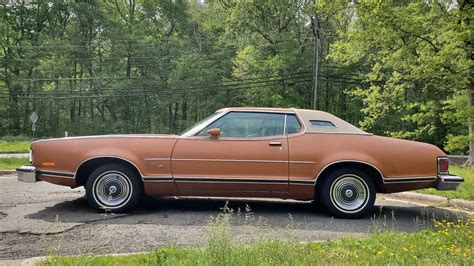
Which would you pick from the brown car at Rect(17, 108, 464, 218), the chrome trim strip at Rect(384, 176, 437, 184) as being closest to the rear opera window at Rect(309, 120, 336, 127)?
the brown car at Rect(17, 108, 464, 218)

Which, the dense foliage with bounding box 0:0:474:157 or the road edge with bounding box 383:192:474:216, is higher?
the dense foliage with bounding box 0:0:474:157

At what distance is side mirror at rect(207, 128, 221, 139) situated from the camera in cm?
588

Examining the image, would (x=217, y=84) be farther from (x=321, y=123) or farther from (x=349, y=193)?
(x=349, y=193)

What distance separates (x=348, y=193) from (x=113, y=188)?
130 inches

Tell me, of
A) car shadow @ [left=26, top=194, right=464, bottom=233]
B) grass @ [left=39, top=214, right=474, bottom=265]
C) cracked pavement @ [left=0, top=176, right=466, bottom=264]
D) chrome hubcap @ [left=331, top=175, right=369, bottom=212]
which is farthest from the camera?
chrome hubcap @ [left=331, top=175, right=369, bottom=212]

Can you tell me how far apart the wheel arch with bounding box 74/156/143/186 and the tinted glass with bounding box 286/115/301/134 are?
219cm

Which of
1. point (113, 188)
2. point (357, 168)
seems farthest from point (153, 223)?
point (357, 168)

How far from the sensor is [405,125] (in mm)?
34844

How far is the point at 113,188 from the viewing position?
593cm

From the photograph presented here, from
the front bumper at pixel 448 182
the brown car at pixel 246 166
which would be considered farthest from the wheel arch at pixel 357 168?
the front bumper at pixel 448 182

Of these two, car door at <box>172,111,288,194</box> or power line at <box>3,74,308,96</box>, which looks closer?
car door at <box>172,111,288,194</box>

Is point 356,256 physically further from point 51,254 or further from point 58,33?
point 58,33

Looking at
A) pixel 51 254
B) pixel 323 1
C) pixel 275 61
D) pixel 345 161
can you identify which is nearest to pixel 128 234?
pixel 51 254

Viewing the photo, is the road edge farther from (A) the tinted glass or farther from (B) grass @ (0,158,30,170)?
(B) grass @ (0,158,30,170)
